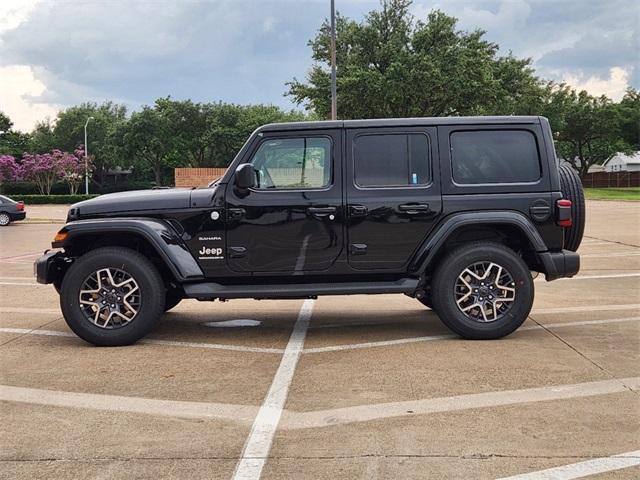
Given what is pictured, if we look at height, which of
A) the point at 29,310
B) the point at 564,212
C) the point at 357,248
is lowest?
the point at 29,310

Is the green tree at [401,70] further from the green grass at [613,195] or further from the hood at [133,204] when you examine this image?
the hood at [133,204]

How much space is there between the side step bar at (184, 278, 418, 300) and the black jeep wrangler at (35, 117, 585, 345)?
0.04ft

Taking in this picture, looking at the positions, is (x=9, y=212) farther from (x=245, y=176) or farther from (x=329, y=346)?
(x=329, y=346)

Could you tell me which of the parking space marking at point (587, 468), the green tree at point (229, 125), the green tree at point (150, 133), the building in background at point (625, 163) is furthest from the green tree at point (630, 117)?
the parking space marking at point (587, 468)

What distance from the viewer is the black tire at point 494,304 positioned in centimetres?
578

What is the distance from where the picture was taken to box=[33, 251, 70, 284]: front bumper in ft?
19.4

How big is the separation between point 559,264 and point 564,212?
→ 474mm

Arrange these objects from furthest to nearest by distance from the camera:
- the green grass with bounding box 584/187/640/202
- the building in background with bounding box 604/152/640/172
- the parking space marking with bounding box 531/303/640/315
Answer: the building in background with bounding box 604/152/640/172 → the green grass with bounding box 584/187/640/202 → the parking space marking with bounding box 531/303/640/315

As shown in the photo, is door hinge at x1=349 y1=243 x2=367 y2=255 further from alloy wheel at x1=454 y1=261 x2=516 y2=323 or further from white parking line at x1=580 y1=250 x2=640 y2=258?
white parking line at x1=580 y1=250 x2=640 y2=258

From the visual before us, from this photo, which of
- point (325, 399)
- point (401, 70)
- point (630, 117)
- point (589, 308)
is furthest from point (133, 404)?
point (630, 117)

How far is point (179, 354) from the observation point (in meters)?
5.58

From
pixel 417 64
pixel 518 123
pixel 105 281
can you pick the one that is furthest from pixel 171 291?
pixel 417 64

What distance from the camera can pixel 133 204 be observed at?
5820mm

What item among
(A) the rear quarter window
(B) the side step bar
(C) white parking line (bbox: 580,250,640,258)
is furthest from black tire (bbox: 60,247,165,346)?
(C) white parking line (bbox: 580,250,640,258)
